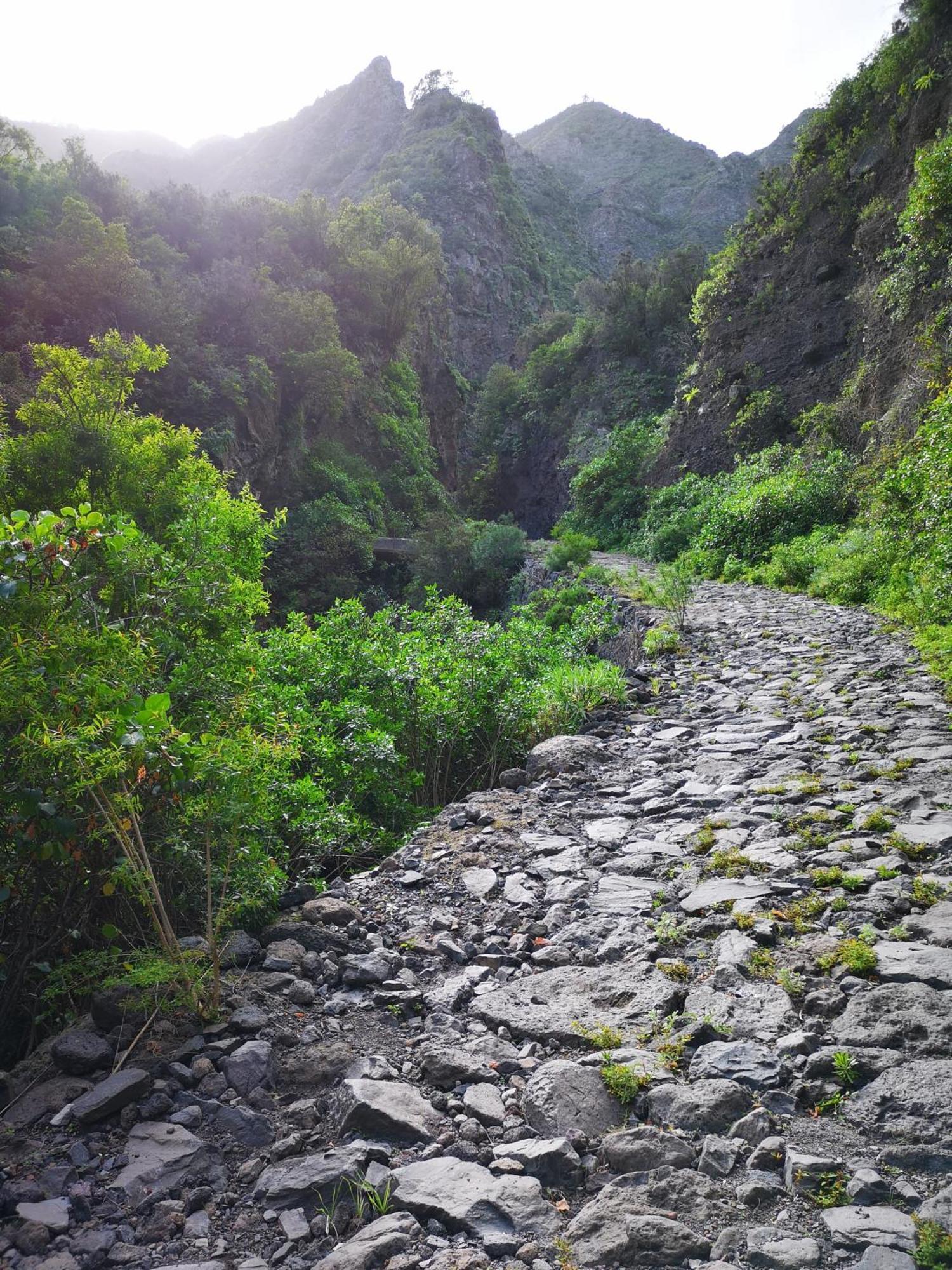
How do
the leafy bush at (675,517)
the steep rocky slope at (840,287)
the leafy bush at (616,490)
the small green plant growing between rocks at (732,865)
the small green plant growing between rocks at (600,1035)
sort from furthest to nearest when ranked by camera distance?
the leafy bush at (616,490), the leafy bush at (675,517), the steep rocky slope at (840,287), the small green plant growing between rocks at (732,865), the small green plant growing between rocks at (600,1035)

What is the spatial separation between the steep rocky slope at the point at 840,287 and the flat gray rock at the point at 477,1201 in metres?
13.4

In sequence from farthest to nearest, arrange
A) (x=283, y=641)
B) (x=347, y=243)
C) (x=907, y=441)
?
(x=347, y=243) → (x=907, y=441) → (x=283, y=641)

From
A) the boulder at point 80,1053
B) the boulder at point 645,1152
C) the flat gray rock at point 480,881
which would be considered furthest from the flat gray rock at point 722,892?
the boulder at point 80,1053

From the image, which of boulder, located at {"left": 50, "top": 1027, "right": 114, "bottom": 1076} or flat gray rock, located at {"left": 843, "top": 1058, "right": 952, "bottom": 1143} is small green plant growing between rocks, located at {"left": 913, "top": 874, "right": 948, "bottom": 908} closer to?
flat gray rock, located at {"left": 843, "top": 1058, "right": 952, "bottom": 1143}

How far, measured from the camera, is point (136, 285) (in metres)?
19.9

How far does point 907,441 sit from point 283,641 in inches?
408

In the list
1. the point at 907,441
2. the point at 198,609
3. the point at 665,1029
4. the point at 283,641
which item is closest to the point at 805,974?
the point at 665,1029

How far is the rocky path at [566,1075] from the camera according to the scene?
2.01 m

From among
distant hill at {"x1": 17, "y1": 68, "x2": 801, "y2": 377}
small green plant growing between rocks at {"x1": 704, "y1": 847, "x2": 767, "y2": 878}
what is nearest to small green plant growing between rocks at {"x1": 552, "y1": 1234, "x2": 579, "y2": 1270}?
small green plant growing between rocks at {"x1": 704, "y1": 847, "x2": 767, "y2": 878}

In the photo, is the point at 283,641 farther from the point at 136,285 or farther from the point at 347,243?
the point at 347,243

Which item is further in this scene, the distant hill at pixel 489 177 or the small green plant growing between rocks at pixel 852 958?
the distant hill at pixel 489 177

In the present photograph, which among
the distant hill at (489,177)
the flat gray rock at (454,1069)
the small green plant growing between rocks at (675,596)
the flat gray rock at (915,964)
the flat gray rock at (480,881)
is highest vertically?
the distant hill at (489,177)

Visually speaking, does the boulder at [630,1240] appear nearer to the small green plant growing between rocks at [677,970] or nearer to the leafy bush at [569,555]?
the small green plant growing between rocks at [677,970]

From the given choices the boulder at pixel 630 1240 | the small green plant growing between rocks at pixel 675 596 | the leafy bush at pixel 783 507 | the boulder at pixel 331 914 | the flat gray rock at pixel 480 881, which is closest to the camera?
the boulder at pixel 630 1240
